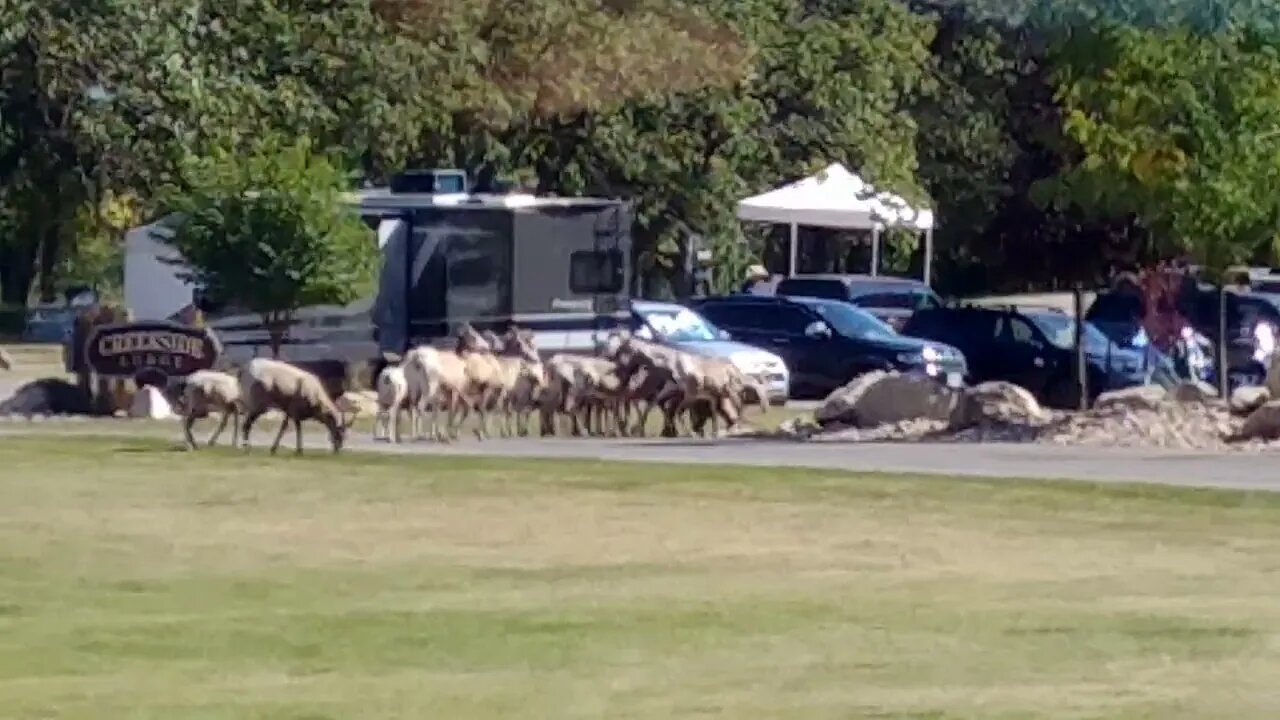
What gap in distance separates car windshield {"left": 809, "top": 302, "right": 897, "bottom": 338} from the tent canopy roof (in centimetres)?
1009

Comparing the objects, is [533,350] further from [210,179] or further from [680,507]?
[680,507]

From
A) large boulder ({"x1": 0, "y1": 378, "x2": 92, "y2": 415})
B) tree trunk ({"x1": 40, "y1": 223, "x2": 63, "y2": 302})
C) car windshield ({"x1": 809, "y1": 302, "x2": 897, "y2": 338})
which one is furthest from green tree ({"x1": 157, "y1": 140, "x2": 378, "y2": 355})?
tree trunk ({"x1": 40, "y1": 223, "x2": 63, "y2": 302})

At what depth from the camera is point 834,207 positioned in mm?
56969

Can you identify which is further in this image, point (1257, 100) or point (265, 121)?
point (265, 121)

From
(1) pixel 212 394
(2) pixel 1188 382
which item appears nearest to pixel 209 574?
(1) pixel 212 394

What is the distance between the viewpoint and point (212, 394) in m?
30.1

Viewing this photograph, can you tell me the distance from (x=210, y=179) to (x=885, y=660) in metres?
24.0

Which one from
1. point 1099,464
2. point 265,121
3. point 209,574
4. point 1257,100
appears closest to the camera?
point 209,574

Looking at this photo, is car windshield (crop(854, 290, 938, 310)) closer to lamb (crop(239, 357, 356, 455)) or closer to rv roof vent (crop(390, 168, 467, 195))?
rv roof vent (crop(390, 168, 467, 195))

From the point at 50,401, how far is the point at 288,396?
8.54 m

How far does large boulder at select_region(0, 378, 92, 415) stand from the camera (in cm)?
3681

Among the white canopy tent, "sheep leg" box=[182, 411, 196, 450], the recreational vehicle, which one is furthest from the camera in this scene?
the white canopy tent

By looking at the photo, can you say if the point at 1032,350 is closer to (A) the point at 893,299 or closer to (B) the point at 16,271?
(A) the point at 893,299

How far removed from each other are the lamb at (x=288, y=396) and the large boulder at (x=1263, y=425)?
969cm
